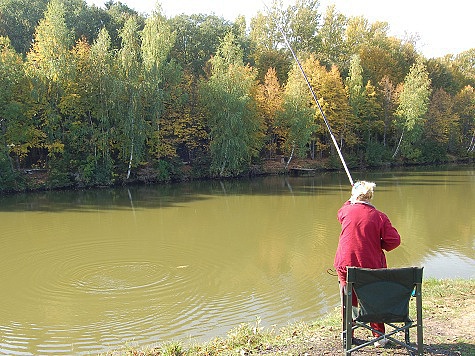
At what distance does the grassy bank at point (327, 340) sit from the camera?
4375 mm

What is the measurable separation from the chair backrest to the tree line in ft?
53.5

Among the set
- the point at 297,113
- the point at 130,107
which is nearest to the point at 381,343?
the point at 130,107

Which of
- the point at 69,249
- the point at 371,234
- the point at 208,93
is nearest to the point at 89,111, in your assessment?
the point at 208,93

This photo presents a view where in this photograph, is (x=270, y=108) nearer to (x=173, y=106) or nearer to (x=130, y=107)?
(x=173, y=106)

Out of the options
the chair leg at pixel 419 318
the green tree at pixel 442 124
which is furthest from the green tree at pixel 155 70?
the green tree at pixel 442 124

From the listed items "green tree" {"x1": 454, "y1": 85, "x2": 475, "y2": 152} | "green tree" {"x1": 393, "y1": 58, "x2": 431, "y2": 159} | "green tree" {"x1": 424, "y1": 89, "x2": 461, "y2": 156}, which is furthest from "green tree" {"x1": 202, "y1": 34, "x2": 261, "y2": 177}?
"green tree" {"x1": 454, "y1": 85, "x2": 475, "y2": 152}

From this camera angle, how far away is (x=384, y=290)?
3801mm

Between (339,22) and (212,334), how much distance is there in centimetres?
5131

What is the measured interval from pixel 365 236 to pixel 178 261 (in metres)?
7.18

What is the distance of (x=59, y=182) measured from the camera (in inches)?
980

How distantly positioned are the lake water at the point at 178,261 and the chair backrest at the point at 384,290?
3.19 m

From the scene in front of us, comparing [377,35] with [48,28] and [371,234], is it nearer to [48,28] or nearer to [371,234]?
[48,28]

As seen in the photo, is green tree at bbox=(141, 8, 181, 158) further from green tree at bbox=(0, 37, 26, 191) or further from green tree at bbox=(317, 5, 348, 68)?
green tree at bbox=(317, 5, 348, 68)

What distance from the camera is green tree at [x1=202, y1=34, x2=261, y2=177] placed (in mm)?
28828
